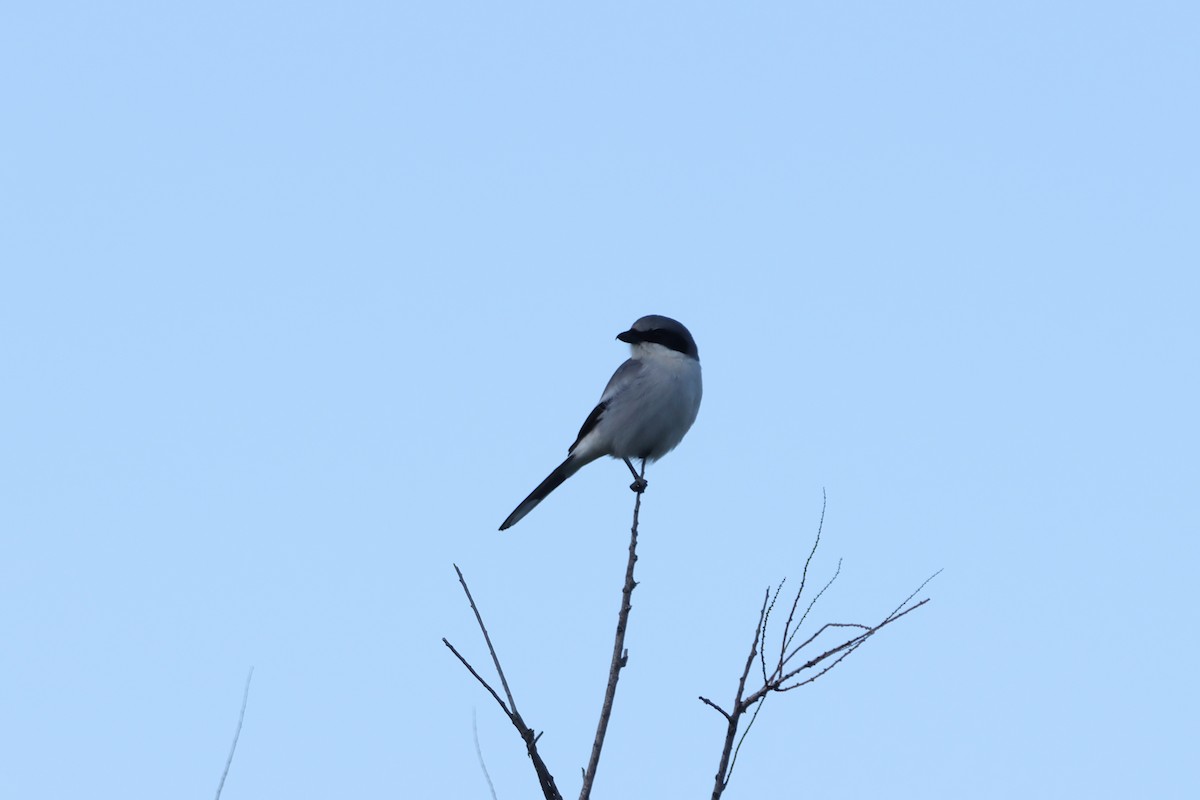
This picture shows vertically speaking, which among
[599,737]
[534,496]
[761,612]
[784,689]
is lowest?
[599,737]

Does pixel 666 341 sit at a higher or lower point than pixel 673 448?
higher

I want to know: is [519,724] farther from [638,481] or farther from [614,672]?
[638,481]

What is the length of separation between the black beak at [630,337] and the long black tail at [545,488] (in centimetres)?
78

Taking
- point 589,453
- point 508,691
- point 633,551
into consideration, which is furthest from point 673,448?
point 508,691

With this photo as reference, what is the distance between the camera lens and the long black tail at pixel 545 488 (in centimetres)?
791

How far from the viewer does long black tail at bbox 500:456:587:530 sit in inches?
312

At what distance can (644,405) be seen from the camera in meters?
7.58

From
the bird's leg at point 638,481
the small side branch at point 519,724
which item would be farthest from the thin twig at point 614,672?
the bird's leg at point 638,481

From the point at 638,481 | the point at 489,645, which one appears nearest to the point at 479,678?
the point at 489,645

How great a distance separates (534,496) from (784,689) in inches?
177

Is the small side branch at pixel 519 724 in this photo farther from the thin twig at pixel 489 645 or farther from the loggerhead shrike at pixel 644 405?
the loggerhead shrike at pixel 644 405

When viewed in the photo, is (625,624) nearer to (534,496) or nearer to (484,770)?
(484,770)

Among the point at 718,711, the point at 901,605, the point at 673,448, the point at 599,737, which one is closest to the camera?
the point at 599,737

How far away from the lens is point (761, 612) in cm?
396
